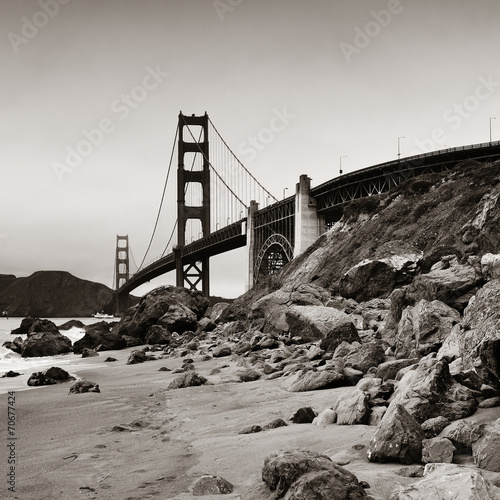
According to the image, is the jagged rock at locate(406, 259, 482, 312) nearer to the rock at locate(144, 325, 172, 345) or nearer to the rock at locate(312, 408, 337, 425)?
the rock at locate(312, 408, 337, 425)

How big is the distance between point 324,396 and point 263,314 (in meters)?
11.4

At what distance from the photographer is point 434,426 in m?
4.24

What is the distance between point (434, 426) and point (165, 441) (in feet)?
8.86

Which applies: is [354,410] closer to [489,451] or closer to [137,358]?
[489,451]

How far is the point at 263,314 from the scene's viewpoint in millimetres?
18031

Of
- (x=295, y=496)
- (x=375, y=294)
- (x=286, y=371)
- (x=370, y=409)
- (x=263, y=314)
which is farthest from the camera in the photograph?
(x=375, y=294)

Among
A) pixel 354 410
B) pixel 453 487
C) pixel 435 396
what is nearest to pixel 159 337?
pixel 354 410

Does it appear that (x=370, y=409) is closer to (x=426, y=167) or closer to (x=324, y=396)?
(x=324, y=396)

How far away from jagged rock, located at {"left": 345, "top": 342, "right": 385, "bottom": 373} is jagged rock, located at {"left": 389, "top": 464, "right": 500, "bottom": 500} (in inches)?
167

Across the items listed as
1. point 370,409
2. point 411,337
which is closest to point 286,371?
point 411,337

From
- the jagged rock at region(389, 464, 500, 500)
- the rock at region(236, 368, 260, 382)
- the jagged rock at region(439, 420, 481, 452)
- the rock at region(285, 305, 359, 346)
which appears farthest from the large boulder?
the jagged rock at region(389, 464, 500, 500)

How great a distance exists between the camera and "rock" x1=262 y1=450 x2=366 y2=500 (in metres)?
3.27

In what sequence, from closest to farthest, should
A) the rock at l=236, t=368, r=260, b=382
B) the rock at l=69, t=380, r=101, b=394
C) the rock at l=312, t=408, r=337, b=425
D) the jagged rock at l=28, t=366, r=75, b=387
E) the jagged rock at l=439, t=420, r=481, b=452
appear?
1. the jagged rock at l=439, t=420, r=481, b=452
2. the rock at l=312, t=408, r=337, b=425
3. the rock at l=236, t=368, r=260, b=382
4. the rock at l=69, t=380, r=101, b=394
5. the jagged rock at l=28, t=366, r=75, b=387

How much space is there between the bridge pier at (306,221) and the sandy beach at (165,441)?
29.5m
